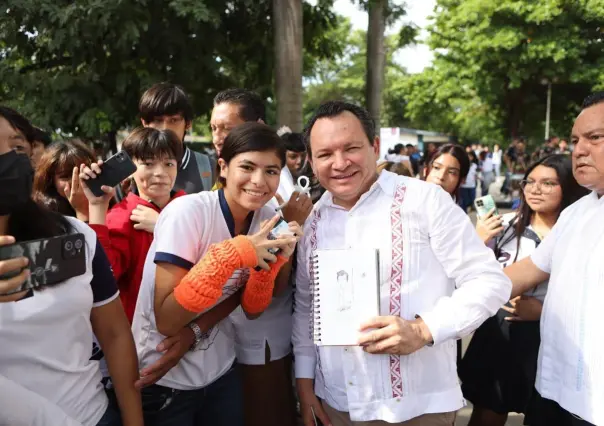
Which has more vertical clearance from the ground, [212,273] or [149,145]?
[149,145]

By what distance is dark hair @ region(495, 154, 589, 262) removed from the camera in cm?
303

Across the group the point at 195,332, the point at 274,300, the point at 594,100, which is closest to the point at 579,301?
the point at 594,100

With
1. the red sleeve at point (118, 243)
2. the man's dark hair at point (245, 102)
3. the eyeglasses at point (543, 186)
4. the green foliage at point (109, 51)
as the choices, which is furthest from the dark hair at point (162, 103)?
the green foliage at point (109, 51)

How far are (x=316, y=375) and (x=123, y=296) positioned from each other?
950 mm

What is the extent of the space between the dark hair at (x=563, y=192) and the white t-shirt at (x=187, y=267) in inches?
67.8

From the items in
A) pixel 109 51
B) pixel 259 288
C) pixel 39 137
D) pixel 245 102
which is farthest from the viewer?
pixel 109 51

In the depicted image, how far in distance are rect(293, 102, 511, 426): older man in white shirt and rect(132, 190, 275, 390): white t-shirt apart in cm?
42

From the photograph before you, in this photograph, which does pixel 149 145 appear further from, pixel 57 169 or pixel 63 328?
pixel 63 328

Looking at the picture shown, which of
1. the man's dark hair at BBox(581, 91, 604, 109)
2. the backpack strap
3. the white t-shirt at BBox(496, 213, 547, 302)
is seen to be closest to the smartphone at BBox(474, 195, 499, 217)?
the white t-shirt at BBox(496, 213, 547, 302)

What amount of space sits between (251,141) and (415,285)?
821mm

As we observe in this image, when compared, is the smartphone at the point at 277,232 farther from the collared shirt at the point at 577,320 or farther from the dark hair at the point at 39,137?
the dark hair at the point at 39,137

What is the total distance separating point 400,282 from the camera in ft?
6.09

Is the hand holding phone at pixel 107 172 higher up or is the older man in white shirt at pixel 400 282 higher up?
the hand holding phone at pixel 107 172

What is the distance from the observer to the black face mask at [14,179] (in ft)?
4.10
